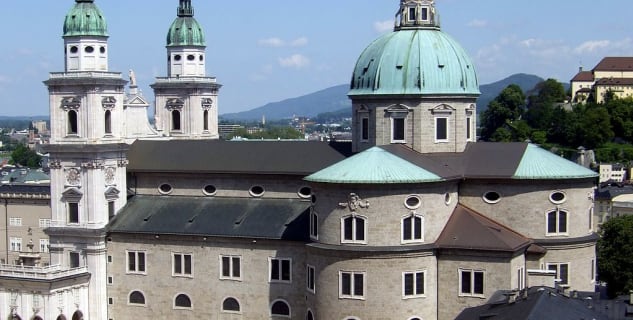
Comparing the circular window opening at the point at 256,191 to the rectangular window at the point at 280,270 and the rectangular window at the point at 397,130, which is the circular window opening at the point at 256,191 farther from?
the rectangular window at the point at 397,130

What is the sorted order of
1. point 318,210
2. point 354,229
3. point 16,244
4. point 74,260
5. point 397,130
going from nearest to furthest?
point 354,229 < point 318,210 < point 397,130 < point 74,260 < point 16,244

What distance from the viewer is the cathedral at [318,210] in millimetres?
61250

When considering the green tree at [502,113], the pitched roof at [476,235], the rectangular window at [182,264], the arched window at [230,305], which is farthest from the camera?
the green tree at [502,113]

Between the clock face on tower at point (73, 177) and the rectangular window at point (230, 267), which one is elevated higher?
the clock face on tower at point (73, 177)

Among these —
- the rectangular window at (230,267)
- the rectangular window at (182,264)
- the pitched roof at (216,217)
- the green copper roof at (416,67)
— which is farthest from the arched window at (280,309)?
the green copper roof at (416,67)

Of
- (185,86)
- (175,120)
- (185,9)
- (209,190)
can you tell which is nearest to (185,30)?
(185,9)

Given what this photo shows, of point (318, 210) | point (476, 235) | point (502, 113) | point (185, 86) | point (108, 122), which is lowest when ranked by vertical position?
point (476, 235)

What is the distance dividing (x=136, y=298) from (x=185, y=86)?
22.7 m

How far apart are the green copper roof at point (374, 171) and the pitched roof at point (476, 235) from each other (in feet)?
10.8

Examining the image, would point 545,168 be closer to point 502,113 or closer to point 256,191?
point 256,191

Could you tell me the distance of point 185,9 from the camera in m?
90.8

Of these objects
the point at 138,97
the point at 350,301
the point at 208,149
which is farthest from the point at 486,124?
the point at 350,301

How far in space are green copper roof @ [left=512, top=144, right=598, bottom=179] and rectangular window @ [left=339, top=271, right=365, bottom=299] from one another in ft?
38.3

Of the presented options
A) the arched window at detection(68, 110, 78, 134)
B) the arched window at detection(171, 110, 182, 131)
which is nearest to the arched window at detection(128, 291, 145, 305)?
the arched window at detection(68, 110, 78, 134)
